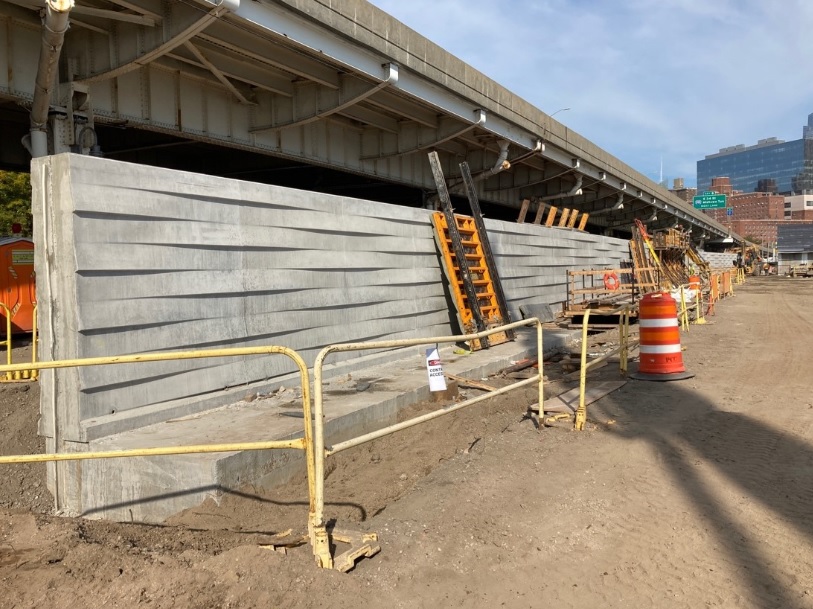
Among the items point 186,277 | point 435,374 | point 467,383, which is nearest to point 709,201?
point 467,383

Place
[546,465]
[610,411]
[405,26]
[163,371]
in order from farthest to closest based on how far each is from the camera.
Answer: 1. [405,26]
2. [610,411]
3. [163,371]
4. [546,465]

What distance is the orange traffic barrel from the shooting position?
8.79 m

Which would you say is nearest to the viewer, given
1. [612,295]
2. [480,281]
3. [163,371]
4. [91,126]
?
[163,371]

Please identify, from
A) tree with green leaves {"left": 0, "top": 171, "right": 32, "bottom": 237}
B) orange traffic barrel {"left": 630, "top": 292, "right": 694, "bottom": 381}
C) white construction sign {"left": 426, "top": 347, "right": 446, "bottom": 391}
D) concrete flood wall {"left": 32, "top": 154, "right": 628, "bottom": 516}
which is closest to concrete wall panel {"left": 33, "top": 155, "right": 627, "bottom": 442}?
concrete flood wall {"left": 32, "top": 154, "right": 628, "bottom": 516}

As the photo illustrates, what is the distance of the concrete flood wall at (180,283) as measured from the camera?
5.26m

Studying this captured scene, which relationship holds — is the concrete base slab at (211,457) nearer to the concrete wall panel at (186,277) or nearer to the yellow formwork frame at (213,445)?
the concrete wall panel at (186,277)

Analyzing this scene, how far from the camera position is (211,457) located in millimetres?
4781

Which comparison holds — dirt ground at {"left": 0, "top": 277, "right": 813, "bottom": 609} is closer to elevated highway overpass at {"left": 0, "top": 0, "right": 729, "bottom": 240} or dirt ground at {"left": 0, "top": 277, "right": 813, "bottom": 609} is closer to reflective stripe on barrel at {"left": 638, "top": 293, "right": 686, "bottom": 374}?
reflective stripe on barrel at {"left": 638, "top": 293, "right": 686, "bottom": 374}

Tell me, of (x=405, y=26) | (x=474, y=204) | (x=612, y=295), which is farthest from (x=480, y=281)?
(x=612, y=295)

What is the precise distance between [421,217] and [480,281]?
176cm

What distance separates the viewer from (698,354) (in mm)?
11289

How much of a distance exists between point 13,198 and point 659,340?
2467cm

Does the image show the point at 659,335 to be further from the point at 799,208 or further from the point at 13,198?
the point at 799,208

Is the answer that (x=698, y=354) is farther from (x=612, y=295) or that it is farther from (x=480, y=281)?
(x=612, y=295)
